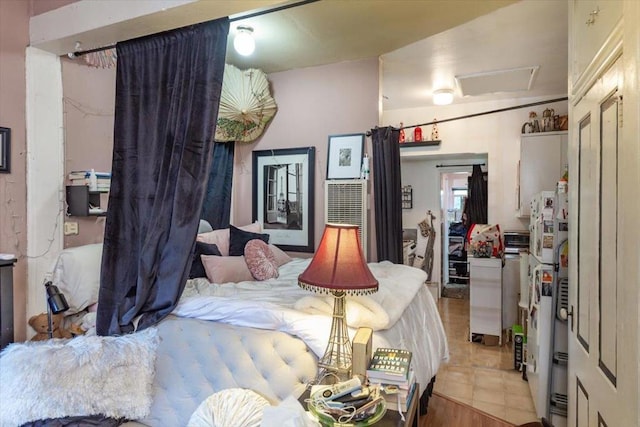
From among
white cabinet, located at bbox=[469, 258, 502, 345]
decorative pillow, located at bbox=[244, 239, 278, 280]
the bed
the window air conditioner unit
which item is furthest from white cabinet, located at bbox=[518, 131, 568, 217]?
decorative pillow, located at bbox=[244, 239, 278, 280]

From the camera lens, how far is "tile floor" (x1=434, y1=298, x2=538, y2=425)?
290 centimetres

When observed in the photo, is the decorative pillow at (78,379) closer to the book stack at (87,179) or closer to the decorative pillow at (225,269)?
the decorative pillow at (225,269)

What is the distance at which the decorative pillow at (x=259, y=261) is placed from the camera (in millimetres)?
2924

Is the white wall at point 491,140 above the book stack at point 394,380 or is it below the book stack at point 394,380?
above

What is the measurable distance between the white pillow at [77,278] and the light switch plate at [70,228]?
0.70 ft

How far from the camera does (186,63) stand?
217 cm

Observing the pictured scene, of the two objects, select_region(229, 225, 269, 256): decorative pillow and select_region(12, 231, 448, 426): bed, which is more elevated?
select_region(229, 225, 269, 256): decorative pillow

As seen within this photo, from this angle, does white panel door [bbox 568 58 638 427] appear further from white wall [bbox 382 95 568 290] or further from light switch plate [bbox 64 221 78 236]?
white wall [bbox 382 95 568 290]

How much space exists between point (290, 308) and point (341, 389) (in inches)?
25.0

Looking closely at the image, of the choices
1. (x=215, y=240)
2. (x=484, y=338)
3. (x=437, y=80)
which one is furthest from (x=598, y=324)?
(x=437, y=80)

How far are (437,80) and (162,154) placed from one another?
10.3ft

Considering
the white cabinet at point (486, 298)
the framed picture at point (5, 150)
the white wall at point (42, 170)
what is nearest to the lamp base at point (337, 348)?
the white wall at point (42, 170)

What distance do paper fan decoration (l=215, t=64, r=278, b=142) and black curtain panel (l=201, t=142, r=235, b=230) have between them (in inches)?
7.7

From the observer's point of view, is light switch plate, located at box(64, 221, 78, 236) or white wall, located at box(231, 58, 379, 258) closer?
light switch plate, located at box(64, 221, 78, 236)
